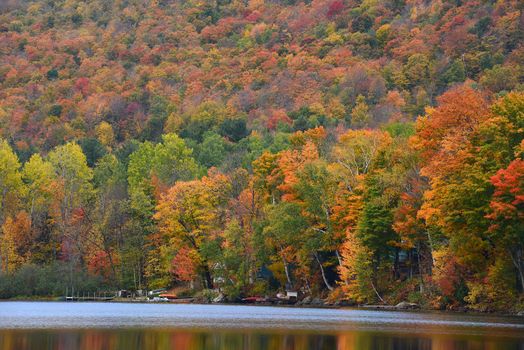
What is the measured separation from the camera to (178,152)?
411 feet

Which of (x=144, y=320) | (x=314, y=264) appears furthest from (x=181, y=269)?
(x=144, y=320)

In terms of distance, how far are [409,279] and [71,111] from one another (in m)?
111

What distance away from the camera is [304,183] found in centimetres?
8438

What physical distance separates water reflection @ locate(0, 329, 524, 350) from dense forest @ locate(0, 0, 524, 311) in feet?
57.9

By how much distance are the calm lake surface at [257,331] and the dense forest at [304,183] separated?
805 centimetres

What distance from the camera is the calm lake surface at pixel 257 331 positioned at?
41688 mm

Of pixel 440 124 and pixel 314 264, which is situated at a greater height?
pixel 440 124

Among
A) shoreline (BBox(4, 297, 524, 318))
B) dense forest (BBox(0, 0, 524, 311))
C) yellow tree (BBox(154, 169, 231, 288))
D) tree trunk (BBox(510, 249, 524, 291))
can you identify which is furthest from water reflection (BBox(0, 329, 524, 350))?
yellow tree (BBox(154, 169, 231, 288))

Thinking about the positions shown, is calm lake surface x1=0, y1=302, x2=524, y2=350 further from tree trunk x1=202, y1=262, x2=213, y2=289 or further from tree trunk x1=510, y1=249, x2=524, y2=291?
tree trunk x1=202, y1=262, x2=213, y2=289

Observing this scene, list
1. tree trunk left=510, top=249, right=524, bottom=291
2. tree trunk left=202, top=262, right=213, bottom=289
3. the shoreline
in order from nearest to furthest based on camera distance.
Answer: tree trunk left=510, top=249, right=524, bottom=291 < the shoreline < tree trunk left=202, top=262, right=213, bottom=289

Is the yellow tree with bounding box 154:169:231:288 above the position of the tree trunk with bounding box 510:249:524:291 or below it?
above

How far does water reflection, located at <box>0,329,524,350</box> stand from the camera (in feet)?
133

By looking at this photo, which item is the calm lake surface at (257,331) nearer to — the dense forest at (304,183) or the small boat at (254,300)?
the dense forest at (304,183)

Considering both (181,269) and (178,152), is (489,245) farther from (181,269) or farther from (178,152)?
(178,152)
